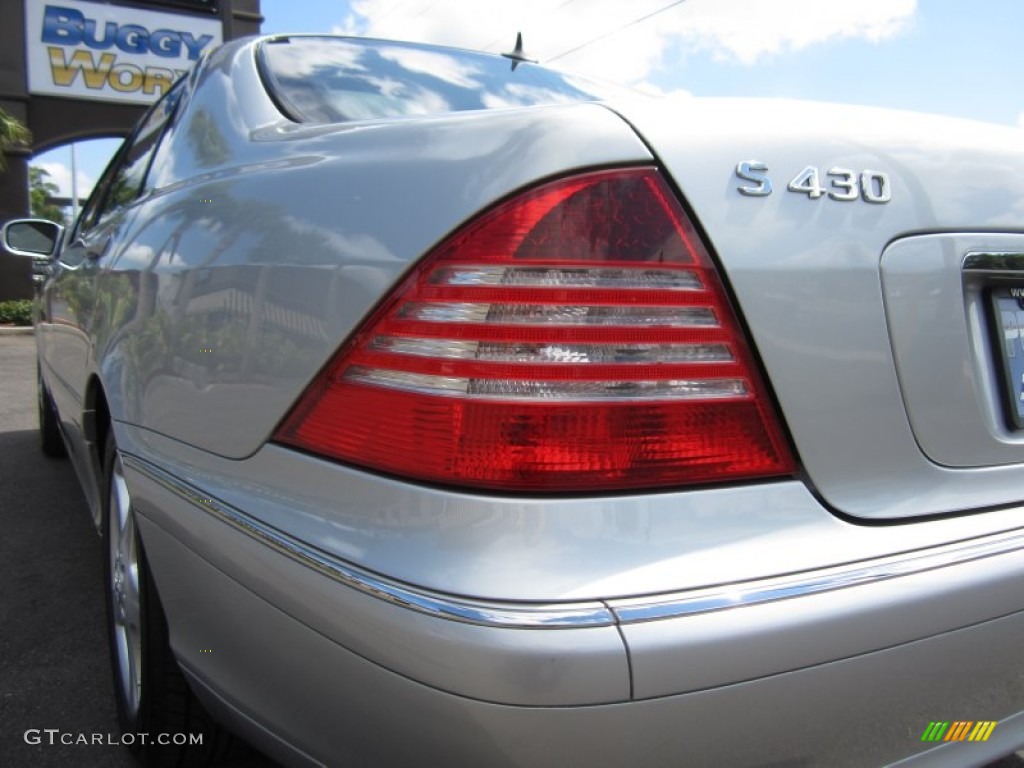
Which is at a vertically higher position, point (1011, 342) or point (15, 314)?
point (1011, 342)

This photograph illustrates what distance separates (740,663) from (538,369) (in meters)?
0.42

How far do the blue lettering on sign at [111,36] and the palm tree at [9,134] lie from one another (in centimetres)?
215

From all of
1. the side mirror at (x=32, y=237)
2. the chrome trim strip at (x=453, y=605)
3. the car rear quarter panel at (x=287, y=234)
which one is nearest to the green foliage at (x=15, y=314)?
A: the side mirror at (x=32, y=237)

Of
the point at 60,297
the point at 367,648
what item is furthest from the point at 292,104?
the point at 60,297

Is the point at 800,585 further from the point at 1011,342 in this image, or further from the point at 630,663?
the point at 1011,342

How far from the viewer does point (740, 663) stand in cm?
95

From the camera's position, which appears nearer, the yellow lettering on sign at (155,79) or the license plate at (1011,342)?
the license plate at (1011,342)

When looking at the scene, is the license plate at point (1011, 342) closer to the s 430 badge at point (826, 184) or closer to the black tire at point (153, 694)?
the s 430 badge at point (826, 184)

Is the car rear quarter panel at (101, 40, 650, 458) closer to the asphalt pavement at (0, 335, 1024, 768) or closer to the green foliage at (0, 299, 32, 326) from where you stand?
the asphalt pavement at (0, 335, 1024, 768)

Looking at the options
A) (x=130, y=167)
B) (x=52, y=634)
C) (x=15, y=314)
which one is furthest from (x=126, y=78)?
(x=52, y=634)

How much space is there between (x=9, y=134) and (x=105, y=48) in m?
3.09

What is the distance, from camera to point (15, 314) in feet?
56.2

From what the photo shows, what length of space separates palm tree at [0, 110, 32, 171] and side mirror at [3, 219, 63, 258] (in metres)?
14.9

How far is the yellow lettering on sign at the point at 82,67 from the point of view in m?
18.0
